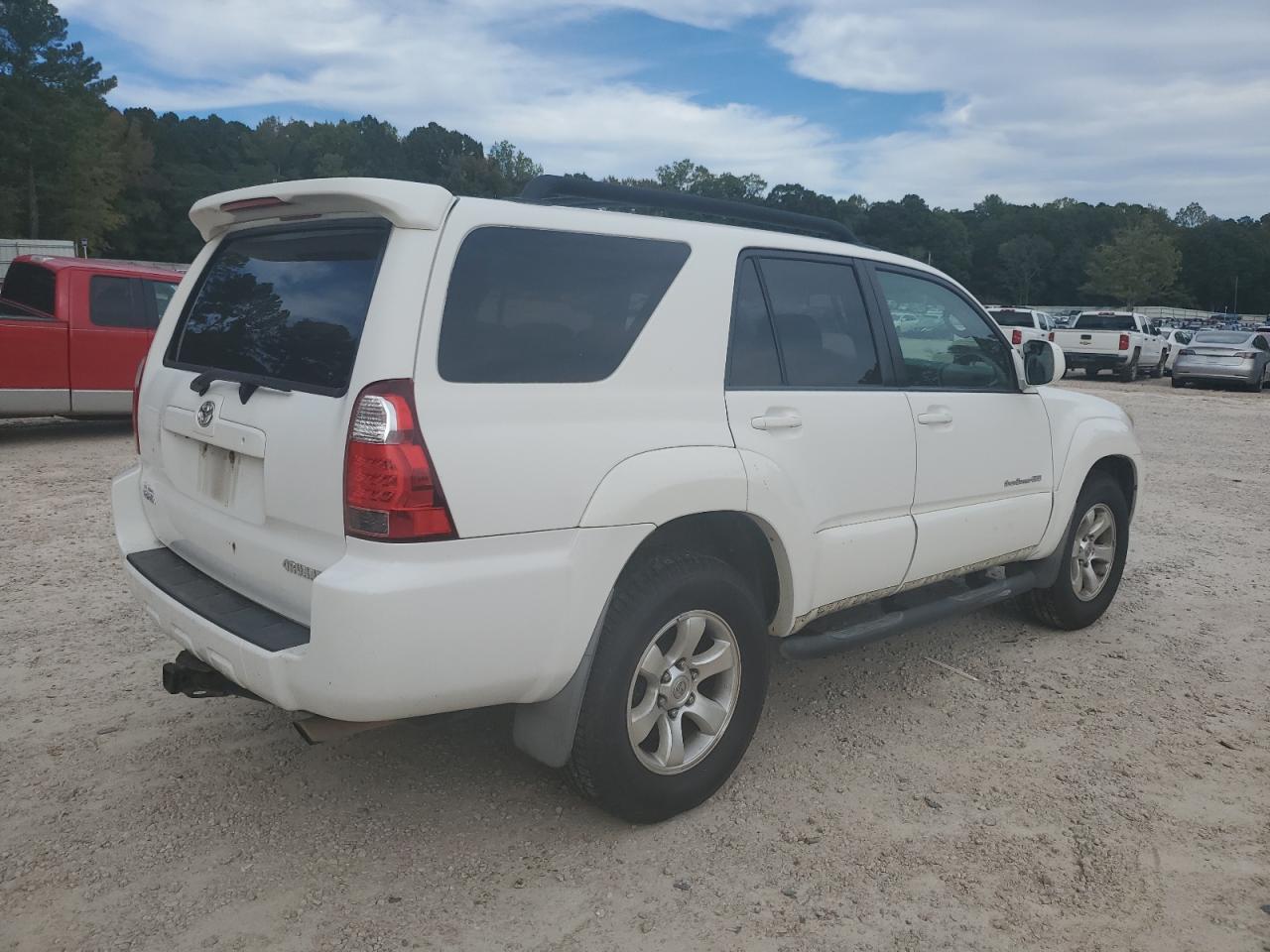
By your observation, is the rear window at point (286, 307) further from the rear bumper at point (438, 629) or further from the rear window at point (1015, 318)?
the rear window at point (1015, 318)

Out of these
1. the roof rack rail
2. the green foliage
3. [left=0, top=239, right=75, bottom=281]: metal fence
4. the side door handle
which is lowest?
the side door handle

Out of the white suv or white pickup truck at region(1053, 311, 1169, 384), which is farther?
white pickup truck at region(1053, 311, 1169, 384)

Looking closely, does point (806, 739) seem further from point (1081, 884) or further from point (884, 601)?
point (1081, 884)

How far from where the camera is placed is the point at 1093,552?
5188mm

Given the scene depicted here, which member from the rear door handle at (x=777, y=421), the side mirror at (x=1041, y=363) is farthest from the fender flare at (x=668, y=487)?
the side mirror at (x=1041, y=363)

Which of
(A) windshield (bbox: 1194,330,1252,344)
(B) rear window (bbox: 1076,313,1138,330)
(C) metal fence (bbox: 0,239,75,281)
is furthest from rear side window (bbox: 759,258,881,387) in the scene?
(C) metal fence (bbox: 0,239,75,281)

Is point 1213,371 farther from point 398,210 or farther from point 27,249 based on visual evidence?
point 27,249

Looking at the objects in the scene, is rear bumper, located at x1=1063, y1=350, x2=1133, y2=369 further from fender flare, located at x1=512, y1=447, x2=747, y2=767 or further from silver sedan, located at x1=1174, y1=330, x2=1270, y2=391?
fender flare, located at x1=512, y1=447, x2=747, y2=767

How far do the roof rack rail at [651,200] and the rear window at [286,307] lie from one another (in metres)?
0.67

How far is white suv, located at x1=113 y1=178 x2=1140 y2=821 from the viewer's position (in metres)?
2.57

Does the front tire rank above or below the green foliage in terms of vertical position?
below

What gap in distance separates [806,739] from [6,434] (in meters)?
10.5

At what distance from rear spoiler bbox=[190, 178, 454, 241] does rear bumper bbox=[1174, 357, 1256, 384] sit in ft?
78.6

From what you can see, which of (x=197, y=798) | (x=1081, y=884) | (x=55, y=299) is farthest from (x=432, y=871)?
(x=55, y=299)
